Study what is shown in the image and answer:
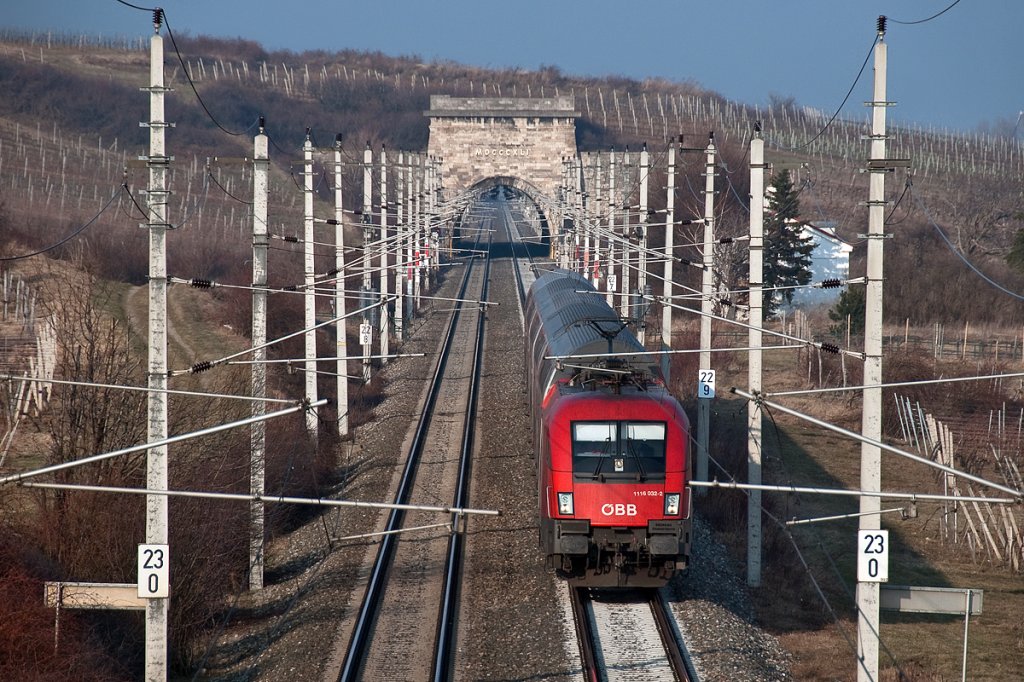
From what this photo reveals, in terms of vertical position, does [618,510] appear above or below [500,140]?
below

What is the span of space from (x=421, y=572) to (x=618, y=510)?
4.41m

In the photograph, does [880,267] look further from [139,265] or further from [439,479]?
[139,265]

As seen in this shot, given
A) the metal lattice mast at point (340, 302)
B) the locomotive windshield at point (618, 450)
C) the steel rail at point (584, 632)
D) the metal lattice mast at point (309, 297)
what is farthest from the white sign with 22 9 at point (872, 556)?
the metal lattice mast at point (340, 302)

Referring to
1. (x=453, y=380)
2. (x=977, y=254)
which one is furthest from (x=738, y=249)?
(x=453, y=380)

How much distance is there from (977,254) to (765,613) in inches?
2194

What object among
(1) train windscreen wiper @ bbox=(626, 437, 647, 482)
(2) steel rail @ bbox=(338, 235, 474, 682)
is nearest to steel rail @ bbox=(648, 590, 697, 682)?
(1) train windscreen wiper @ bbox=(626, 437, 647, 482)

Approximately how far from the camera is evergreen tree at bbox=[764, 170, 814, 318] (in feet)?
177

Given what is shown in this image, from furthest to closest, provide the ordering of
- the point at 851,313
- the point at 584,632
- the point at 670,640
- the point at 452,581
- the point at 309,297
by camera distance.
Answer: the point at 851,313 < the point at 309,297 < the point at 452,581 < the point at 584,632 < the point at 670,640

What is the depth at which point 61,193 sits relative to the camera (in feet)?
233

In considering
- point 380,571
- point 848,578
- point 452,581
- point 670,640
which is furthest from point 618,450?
point 848,578

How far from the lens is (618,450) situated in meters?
16.8

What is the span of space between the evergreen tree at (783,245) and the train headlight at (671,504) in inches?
1482

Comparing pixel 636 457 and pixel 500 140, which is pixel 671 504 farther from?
pixel 500 140

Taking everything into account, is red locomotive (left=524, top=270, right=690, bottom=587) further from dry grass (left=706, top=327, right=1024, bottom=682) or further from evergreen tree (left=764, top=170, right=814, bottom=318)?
evergreen tree (left=764, top=170, right=814, bottom=318)
